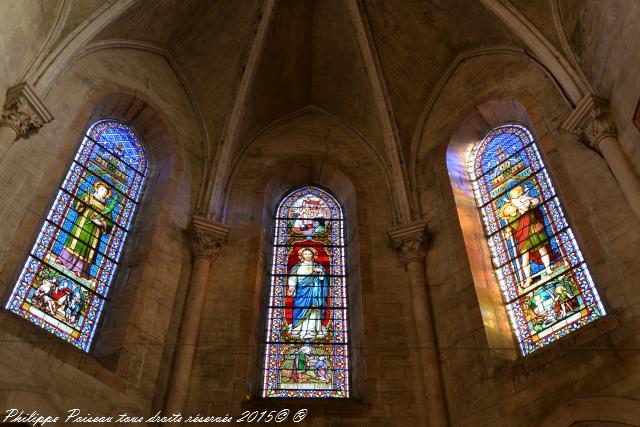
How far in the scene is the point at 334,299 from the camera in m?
11.0

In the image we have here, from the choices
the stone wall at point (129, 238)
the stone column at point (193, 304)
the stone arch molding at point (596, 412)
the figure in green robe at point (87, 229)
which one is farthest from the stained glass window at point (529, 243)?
the figure in green robe at point (87, 229)

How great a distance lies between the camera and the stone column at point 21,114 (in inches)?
343

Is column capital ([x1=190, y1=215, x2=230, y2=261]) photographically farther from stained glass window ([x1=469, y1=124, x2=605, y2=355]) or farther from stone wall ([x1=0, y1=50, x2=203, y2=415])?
stained glass window ([x1=469, y1=124, x2=605, y2=355])

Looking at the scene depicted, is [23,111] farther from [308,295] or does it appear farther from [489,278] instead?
[489,278]

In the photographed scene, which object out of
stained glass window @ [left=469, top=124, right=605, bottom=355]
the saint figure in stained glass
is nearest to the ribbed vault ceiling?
stained glass window @ [left=469, top=124, right=605, bottom=355]

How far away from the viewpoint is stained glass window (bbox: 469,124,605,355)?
29.2ft

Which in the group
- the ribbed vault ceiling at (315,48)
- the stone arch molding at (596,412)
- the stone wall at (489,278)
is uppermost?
the ribbed vault ceiling at (315,48)

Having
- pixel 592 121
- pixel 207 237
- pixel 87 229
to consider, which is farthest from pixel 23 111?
pixel 592 121

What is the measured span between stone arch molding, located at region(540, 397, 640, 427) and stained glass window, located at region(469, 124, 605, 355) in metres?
1.25

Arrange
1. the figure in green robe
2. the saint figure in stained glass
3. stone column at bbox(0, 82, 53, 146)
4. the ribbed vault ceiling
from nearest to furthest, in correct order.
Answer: stone column at bbox(0, 82, 53, 146), the figure in green robe, the saint figure in stained glass, the ribbed vault ceiling

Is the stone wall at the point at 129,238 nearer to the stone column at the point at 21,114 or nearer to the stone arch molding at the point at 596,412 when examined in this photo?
the stone column at the point at 21,114

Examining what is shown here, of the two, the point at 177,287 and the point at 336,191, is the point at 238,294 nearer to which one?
the point at 177,287

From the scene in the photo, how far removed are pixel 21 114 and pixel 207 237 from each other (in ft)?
11.3

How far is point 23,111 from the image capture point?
8.92 meters
